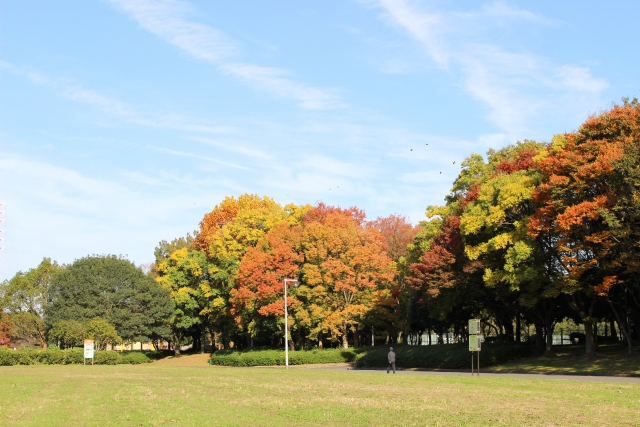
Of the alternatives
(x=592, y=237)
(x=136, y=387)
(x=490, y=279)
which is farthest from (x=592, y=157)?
(x=136, y=387)

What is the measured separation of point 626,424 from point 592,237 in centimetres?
1972

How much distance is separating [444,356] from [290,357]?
16.5m

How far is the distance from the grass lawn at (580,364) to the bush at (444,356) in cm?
90

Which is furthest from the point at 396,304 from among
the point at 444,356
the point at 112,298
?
the point at 112,298

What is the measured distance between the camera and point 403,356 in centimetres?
4888

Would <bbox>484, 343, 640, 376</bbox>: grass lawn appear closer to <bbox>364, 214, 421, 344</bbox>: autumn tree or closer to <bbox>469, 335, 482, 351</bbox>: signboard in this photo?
<bbox>469, 335, 482, 351</bbox>: signboard

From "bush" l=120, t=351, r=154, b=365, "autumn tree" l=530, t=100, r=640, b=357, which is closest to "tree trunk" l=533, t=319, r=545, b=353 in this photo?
"autumn tree" l=530, t=100, r=640, b=357

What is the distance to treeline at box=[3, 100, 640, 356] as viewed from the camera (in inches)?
1300

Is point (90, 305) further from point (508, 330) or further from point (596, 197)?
point (596, 197)

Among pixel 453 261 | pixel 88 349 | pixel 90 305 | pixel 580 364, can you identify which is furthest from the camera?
pixel 90 305

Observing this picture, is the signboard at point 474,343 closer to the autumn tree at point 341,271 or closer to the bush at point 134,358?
the autumn tree at point 341,271

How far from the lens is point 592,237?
106 feet

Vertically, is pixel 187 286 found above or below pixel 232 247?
below

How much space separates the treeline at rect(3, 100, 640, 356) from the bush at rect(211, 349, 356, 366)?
2.04m
